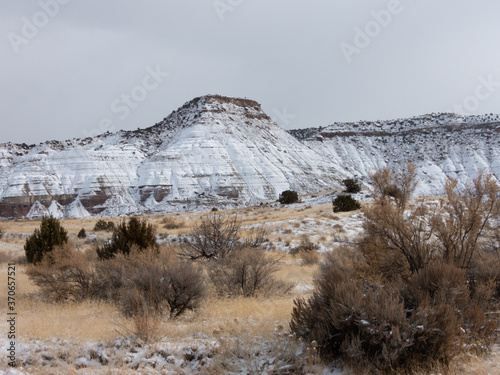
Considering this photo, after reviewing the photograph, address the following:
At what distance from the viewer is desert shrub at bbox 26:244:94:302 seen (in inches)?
286

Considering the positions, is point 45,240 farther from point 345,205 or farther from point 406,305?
point 345,205

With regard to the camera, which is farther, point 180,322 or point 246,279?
point 246,279

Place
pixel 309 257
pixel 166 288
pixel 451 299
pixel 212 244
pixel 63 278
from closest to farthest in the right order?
pixel 451 299, pixel 166 288, pixel 63 278, pixel 212 244, pixel 309 257

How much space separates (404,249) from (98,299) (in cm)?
630

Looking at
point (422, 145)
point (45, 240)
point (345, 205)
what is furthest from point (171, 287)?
point (422, 145)

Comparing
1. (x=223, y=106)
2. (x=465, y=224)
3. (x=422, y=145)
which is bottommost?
(x=465, y=224)

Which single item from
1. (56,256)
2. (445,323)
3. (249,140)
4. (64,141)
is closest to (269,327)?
(445,323)

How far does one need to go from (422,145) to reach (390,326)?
9325cm

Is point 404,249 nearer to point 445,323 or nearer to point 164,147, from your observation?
point 445,323

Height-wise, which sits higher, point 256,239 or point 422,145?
point 422,145

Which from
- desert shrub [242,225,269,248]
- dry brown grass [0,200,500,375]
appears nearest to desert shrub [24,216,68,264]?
dry brown grass [0,200,500,375]

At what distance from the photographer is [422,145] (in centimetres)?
8531

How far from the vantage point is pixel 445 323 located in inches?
149

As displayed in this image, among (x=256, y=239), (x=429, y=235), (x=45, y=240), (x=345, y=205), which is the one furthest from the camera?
(x=345, y=205)
